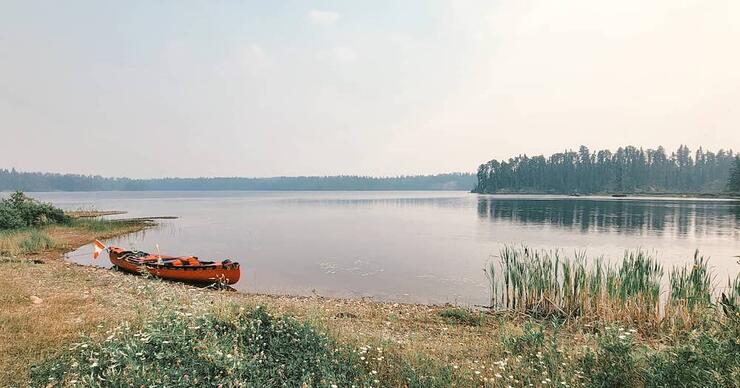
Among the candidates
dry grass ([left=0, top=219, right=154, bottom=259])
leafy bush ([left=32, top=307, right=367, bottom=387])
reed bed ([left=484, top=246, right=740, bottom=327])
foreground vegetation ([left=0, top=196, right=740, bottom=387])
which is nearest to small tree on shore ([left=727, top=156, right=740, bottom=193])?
reed bed ([left=484, top=246, right=740, bottom=327])

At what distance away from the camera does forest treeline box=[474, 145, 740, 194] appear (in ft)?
567

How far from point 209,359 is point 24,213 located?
170 feet

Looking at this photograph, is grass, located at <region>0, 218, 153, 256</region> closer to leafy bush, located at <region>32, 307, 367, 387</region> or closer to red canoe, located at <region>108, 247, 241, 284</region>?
red canoe, located at <region>108, 247, 241, 284</region>

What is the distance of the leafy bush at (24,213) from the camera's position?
39094mm

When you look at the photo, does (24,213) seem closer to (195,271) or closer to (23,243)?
(23,243)

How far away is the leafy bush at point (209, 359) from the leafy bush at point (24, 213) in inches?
1761

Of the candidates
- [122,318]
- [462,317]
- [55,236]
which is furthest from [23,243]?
[462,317]

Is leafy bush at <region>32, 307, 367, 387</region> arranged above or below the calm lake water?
above

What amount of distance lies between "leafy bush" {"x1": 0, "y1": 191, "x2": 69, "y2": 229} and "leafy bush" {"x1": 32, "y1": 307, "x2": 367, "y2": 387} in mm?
44728

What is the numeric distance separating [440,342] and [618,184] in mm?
194407

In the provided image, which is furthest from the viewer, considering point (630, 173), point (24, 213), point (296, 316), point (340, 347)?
point (630, 173)

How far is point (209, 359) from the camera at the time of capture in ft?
20.1

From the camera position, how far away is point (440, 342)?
10734mm

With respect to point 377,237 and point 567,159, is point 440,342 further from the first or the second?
point 567,159
